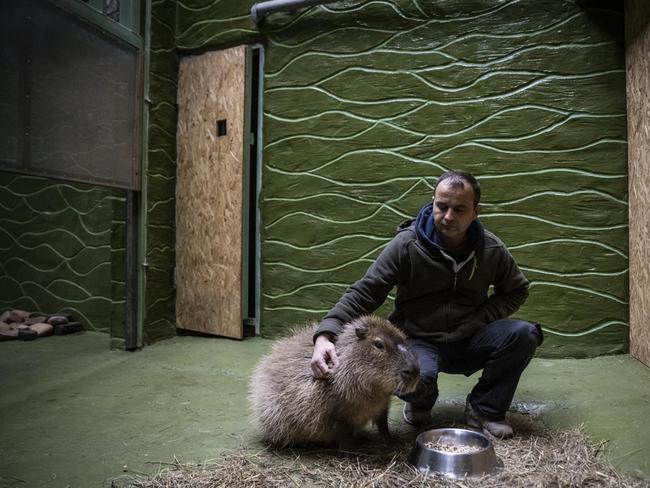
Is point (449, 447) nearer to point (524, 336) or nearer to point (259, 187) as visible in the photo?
point (524, 336)

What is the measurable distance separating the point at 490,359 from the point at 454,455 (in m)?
0.62

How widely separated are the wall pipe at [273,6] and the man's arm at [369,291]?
264 centimetres

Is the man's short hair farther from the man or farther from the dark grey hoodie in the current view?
the dark grey hoodie

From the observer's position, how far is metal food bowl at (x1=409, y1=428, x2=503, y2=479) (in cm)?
186

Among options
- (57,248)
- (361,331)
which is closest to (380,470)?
(361,331)

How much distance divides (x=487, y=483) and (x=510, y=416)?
87 centimetres

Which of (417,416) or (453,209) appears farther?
(417,416)

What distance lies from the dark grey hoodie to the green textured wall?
1481mm

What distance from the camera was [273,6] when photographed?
4.29 m

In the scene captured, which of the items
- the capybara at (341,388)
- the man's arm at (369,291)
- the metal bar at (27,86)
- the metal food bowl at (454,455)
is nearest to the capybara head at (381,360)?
the capybara at (341,388)

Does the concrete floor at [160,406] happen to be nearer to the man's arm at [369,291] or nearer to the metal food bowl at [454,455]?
the metal food bowl at [454,455]

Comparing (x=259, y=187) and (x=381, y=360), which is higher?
(x=259, y=187)

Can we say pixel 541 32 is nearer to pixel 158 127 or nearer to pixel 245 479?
pixel 158 127

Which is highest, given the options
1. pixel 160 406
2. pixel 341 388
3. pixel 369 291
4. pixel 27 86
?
pixel 27 86
